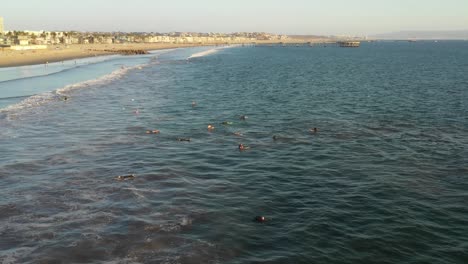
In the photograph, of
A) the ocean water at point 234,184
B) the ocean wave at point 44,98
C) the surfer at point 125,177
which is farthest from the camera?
the ocean wave at point 44,98

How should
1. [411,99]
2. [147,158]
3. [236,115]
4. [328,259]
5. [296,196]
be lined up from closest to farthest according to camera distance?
[328,259] < [296,196] < [147,158] < [236,115] < [411,99]

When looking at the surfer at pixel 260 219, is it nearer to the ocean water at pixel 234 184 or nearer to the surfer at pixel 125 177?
the ocean water at pixel 234 184

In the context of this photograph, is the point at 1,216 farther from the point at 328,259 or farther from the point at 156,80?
the point at 156,80

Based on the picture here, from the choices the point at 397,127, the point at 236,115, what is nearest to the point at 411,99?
the point at 397,127

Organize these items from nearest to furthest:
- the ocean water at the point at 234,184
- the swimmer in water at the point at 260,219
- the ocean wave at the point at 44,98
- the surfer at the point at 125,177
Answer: the ocean water at the point at 234,184
the swimmer in water at the point at 260,219
the surfer at the point at 125,177
the ocean wave at the point at 44,98

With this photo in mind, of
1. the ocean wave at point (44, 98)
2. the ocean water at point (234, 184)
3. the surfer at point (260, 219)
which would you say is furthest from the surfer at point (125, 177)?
the ocean wave at point (44, 98)

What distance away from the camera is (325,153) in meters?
30.9

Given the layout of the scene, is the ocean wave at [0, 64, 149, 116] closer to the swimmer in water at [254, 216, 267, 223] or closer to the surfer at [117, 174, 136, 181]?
the surfer at [117, 174, 136, 181]

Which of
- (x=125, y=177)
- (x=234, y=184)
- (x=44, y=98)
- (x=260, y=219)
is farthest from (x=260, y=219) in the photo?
(x=44, y=98)

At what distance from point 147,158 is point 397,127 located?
23.0 m

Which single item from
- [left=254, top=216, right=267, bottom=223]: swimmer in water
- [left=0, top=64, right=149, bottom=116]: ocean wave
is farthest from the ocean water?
[left=0, top=64, right=149, bottom=116]: ocean wave

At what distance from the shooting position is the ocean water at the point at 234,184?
57.0 ft

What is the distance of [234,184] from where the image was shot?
24.9m

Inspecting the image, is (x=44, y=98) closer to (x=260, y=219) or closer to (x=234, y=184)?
(x=234, y=184)
